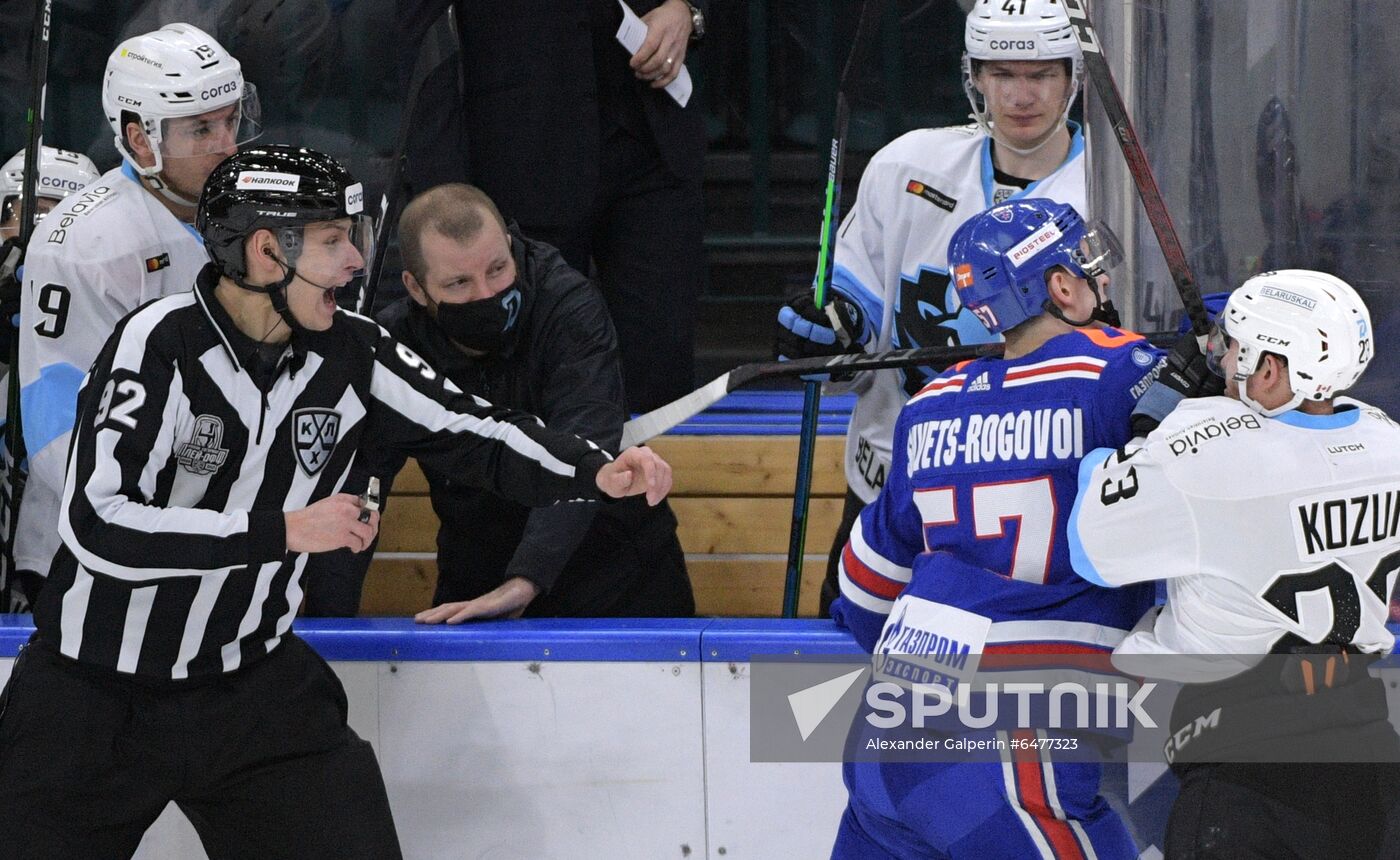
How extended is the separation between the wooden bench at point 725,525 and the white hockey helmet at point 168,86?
1200 millimetres

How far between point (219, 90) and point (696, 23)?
0.93 meters

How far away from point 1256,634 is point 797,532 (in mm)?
1223

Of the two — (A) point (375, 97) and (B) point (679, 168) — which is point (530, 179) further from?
(A) point (375, 97)

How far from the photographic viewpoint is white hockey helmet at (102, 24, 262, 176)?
2.72 meters

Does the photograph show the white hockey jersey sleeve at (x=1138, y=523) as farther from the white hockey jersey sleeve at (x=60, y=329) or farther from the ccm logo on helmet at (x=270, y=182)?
the white hockey jersey sleeve at (x=60, y=329)

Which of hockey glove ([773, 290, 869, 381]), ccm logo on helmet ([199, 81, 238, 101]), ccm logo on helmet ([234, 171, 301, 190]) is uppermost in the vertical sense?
ccm logo on helmet ([199, 81, 238, 101])

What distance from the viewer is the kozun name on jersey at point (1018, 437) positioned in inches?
80.0

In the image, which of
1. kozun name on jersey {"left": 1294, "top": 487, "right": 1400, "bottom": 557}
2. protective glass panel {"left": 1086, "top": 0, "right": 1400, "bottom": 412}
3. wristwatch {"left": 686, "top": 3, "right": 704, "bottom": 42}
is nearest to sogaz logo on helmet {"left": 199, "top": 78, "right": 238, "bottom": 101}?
wristwatch {"left": 686, "top": 3, "right": 704, "bottom": 42}

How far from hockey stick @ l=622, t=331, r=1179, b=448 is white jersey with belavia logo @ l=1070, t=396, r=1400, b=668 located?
299 millimetres

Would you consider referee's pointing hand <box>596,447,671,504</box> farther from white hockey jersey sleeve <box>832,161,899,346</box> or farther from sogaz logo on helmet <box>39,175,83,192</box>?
sogaz logo on helmet <box>39,175,83,192</box>

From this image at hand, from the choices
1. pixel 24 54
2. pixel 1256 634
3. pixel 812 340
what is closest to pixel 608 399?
pixel 812 340

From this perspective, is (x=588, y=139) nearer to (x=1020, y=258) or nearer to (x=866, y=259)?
(x=866, y=259)

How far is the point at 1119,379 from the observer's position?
2055 millimetres

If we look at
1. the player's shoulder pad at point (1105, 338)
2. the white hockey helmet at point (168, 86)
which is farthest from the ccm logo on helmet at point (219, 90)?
the player's shoulder pad at point (1105, 338)
